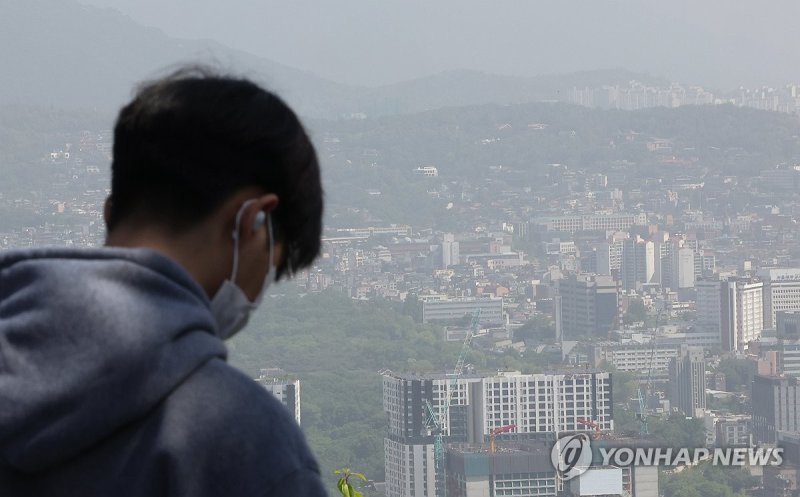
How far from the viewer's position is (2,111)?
64.3 ft

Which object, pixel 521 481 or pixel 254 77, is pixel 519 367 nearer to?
pixel 521 481

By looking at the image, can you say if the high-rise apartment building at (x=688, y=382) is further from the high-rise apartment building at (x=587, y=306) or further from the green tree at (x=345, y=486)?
the green tree at (x=345, y=486)

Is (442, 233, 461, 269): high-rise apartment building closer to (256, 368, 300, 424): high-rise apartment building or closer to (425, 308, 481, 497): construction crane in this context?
(256, 368, 300, 424): high-rise apartment building

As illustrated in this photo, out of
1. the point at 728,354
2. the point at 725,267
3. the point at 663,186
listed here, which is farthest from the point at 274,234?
the point at 663,186

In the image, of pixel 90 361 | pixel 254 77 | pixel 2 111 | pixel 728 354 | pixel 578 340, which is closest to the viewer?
pixel 90 361

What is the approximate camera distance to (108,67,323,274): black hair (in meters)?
0.54

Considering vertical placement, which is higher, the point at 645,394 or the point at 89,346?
the point at 89,346

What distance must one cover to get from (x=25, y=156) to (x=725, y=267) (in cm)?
1286

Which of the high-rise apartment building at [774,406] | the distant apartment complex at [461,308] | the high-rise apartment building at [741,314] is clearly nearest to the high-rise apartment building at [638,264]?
the distant apartment complex at [461,308]

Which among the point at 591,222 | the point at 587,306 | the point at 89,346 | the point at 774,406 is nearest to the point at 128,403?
the point at 89,346

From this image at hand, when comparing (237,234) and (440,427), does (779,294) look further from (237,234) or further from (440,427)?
(237,234)

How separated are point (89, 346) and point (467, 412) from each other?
978 cm

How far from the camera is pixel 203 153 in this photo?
1.76 feet

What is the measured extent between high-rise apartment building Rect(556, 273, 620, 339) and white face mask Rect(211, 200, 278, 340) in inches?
720
